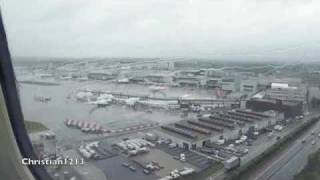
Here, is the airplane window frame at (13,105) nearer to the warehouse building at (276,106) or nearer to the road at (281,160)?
the road at (281,160)

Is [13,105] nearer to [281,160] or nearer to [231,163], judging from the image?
[231,163]

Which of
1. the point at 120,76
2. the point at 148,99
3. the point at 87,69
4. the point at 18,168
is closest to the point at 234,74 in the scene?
the point at 148,99

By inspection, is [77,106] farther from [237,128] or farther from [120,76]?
[237,128]

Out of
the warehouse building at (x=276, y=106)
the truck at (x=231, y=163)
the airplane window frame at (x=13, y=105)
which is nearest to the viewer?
the airplane window frame at (x=13, y=105)

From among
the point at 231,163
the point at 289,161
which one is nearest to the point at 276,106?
the point at 289,161

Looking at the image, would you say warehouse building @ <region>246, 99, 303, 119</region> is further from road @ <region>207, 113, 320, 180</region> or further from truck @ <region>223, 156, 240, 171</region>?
truck @ <region>223, 156, 240, 171</region>

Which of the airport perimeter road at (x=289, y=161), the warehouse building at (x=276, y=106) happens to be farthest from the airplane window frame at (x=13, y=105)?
the warehouse building at (x=276, y=106)
